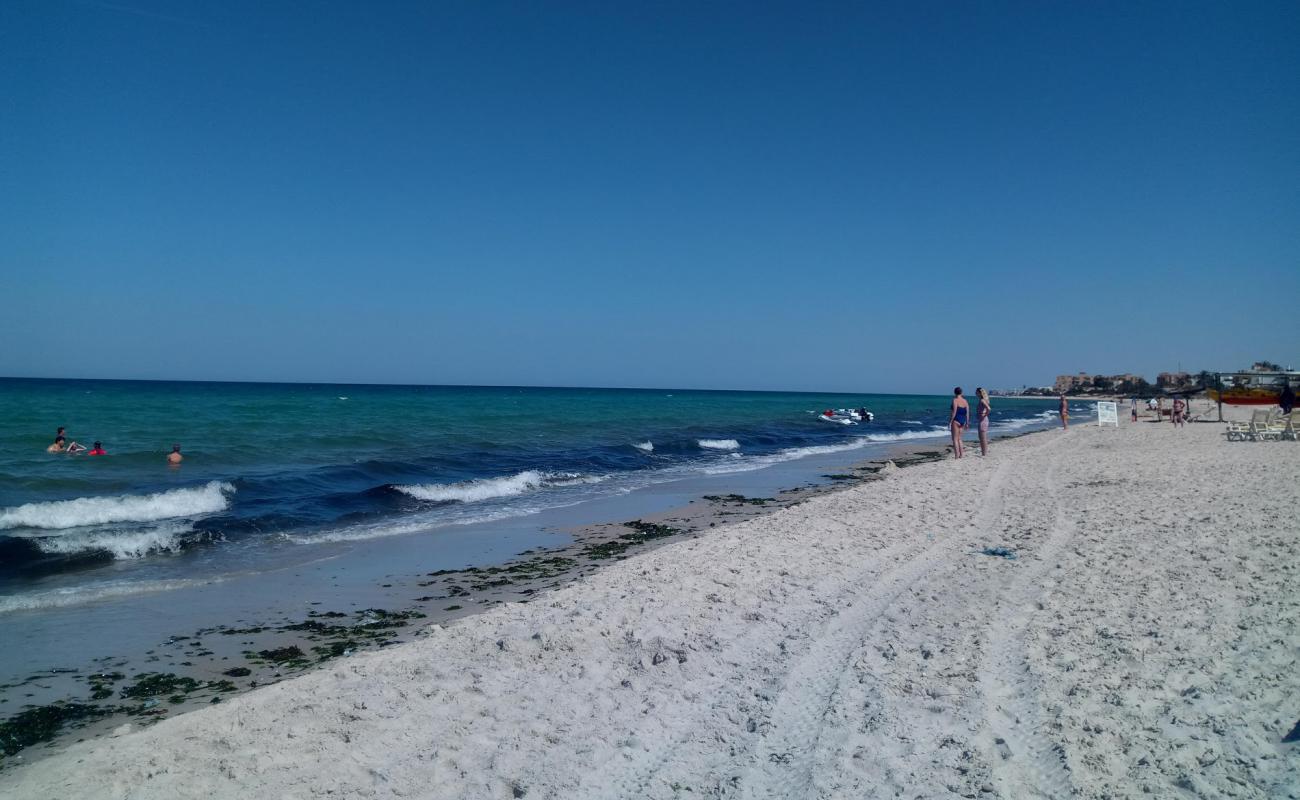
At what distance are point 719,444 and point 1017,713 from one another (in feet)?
81.3

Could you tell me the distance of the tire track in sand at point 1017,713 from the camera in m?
3.31

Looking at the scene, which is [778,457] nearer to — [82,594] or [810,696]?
[82,594]

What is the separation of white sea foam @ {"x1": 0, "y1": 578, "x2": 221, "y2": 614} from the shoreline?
1946 millimetres

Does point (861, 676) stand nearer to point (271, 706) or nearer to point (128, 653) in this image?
point (271, 706)

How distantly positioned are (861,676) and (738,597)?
71.8 inches

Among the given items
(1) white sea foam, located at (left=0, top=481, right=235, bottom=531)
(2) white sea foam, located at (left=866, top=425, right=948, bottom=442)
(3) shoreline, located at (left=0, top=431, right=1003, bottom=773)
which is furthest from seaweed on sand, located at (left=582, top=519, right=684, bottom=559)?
(2) white sea foam, located at (left=866, top=425, right=948, bottom=442)

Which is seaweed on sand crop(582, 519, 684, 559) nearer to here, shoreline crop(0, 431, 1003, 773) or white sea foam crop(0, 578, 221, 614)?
shoreline crop(0, 431, 1003, 773)

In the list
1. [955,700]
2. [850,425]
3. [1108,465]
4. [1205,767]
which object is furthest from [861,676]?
[850,425]

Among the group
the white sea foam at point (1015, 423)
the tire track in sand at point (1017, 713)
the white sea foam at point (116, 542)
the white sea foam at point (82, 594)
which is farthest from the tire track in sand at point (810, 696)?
the white sea foam at point (1015, 423)

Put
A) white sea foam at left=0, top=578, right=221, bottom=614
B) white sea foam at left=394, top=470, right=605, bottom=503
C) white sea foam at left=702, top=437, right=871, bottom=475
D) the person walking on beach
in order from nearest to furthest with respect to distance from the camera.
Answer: white sea foam at left=0, top=578, right=221, bottom=614
white sea foam at left=394, top=470, right=605, bottom=503
the person walking on beach
white sea foam at left=702, top=437, right=871, bottom=475

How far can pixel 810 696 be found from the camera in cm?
438

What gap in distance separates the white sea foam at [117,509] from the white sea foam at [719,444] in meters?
17.8

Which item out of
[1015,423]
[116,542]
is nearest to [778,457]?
[116,542]

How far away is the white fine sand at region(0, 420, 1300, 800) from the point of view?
3.51 meters
